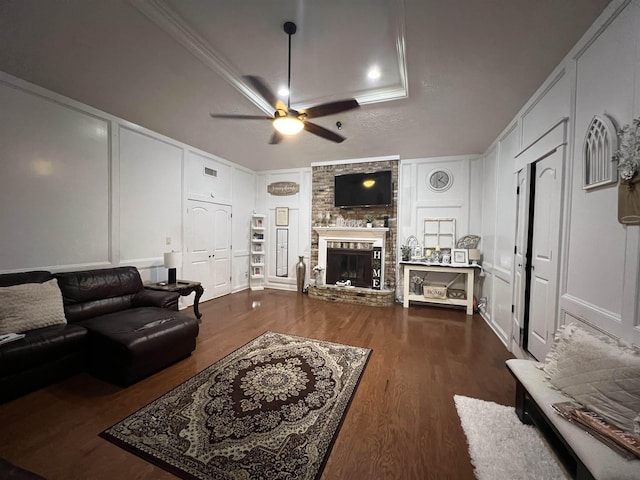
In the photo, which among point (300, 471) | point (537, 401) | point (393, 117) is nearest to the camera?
point (300, 471)

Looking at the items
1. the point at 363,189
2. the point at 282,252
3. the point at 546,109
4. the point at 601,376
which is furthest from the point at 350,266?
the point at 601,376

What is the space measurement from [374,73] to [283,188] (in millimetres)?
3862

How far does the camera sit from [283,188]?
609 cm

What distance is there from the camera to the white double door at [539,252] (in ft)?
7.20

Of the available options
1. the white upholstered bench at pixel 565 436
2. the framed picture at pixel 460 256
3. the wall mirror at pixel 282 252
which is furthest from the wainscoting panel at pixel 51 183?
the framed picture at pixel 460 256

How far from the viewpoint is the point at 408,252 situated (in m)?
4.95

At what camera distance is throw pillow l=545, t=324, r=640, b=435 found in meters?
1.21

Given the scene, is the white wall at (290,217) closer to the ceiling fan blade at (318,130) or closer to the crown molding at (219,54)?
the crown molding at (219,54)

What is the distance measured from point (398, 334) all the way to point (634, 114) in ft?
9.73

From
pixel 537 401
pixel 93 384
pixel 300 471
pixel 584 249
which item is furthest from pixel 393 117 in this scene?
pixel 93 384

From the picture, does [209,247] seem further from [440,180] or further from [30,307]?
[440,180]

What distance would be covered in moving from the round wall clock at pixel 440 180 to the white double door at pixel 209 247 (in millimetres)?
4394

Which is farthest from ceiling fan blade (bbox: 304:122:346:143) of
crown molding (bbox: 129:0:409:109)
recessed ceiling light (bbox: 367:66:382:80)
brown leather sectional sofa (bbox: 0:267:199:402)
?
brown leather sectional sofa (bbox: 0:267:199:402)

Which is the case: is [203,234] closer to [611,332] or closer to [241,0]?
[241,0]
